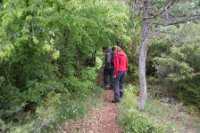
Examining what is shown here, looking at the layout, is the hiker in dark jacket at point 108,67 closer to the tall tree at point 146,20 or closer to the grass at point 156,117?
the grass at point 156,117

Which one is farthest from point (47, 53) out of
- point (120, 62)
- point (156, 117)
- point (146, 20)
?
point (156, 117)

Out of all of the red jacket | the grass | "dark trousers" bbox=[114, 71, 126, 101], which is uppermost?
the red jacket

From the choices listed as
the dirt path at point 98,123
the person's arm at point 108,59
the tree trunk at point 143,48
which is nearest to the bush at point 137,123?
the dirt path at point 98,123

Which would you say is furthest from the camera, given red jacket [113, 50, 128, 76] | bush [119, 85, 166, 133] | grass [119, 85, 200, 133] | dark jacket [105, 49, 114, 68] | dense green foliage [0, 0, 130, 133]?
dark jacket [105, 49, 114, 68]

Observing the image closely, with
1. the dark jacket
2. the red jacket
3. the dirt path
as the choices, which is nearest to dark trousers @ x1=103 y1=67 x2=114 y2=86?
the dark jacket

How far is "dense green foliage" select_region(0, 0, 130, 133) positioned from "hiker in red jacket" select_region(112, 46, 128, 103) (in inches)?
34.4

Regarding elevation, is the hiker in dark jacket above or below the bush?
above

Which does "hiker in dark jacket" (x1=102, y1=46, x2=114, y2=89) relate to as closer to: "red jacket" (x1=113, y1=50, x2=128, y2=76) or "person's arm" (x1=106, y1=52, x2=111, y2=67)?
"person's arm" (x1=106, y1=52, x2=111, y2=67)

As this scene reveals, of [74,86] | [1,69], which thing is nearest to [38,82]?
[1,69]

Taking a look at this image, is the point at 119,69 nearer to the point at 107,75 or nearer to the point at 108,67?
the point at 108,67

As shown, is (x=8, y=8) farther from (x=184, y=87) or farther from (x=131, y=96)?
(x=184, y=87)

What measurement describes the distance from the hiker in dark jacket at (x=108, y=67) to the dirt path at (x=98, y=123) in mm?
1913

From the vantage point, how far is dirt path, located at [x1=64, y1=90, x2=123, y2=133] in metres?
10.6

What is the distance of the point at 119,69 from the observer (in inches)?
468
